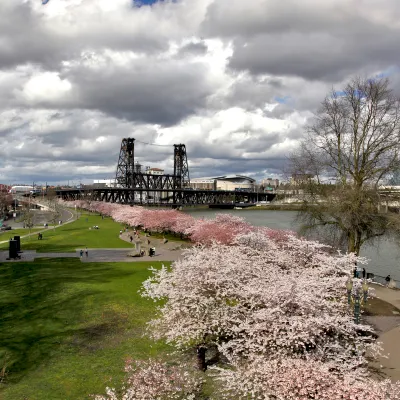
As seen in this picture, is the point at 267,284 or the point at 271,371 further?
the point at 267,284

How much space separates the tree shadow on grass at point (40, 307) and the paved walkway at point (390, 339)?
13.8 metres

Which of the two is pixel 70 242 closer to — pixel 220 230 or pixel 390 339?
pixel 220 230

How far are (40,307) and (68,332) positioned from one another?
16.2 feet

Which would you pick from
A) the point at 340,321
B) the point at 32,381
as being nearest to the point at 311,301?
the point at 340,321

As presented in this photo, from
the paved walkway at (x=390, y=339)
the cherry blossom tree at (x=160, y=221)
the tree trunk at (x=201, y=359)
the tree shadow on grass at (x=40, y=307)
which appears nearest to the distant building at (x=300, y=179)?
the paved walkway at (x=390, y=339)

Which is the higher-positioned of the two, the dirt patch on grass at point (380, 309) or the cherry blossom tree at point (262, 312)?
the cherry blossom tree at point (262, 312)

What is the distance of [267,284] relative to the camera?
14164 mm

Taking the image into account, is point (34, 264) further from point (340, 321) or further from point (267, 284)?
point (340, 321)

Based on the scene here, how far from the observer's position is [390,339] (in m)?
18.7

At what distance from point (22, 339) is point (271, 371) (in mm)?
13747

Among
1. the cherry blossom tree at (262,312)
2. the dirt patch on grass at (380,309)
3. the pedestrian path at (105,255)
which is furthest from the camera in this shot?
the pedestrian path at (105,255)

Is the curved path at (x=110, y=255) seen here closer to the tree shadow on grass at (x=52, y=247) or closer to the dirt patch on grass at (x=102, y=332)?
the tree shadow on grass at (x=52, y=247)

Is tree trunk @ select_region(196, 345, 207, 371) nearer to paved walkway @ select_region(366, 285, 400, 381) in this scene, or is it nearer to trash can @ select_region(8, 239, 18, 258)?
paved walkway @ select_region(366, 285, 400, 381)

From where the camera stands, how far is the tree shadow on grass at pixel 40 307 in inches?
702
